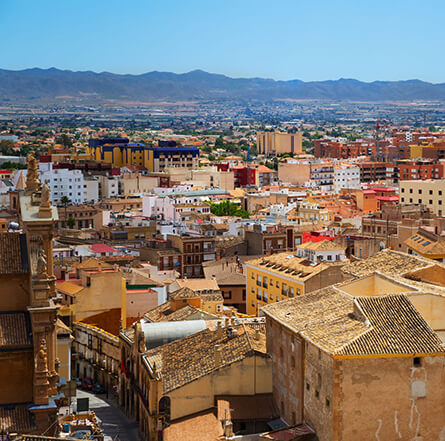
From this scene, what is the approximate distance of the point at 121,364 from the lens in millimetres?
37000

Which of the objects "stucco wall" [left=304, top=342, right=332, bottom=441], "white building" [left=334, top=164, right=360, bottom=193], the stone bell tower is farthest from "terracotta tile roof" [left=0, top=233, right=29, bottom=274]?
"white building" [left=334, top=164, right=360, bottom=193]

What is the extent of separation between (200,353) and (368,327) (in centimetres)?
718

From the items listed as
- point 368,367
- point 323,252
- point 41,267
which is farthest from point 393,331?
point 323,252

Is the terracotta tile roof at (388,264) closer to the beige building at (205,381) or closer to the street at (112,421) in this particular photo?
the beige building at (205,381)

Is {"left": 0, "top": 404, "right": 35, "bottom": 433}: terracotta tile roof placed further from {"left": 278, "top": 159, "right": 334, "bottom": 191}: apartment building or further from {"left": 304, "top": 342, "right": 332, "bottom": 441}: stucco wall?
{"left": 278, "top": 159, "right": 334, "bottom": 191}: apartment building

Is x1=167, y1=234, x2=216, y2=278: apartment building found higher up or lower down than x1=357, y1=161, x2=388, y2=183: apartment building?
higher up

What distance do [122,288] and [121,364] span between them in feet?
20.1

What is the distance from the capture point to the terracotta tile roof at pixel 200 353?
2995cm

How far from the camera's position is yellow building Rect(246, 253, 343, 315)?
151ft

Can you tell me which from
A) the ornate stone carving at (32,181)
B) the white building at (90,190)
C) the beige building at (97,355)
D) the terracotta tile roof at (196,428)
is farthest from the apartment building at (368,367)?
the white building at (90,190)

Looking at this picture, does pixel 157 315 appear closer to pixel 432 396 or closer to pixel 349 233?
pixel 432 396

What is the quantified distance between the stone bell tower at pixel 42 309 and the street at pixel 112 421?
6144 millimetres

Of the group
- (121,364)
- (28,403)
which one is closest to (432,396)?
(28,403)

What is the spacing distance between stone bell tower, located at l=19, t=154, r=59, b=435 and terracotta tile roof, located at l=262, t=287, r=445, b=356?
6.59m
